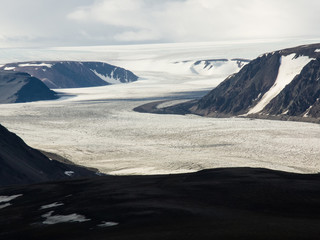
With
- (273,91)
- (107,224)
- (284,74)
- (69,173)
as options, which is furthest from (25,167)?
(284,74)

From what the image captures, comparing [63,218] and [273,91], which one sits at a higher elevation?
[273,91]

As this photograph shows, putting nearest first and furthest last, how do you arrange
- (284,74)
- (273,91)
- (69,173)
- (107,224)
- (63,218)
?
1. (107,224)
2. (63,218)
3. (69,173)
4. (273,91)
5. (284,74)

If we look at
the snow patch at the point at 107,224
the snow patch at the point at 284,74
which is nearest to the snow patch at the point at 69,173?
the snow patch at the point at 107,224

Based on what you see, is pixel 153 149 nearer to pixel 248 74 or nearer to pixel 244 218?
pixel 244 218

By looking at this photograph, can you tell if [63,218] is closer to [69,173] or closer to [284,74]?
[69,173]

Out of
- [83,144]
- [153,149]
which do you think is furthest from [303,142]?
[83,144]

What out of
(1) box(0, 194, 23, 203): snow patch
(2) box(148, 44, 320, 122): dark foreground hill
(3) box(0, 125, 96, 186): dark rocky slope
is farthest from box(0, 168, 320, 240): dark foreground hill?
(2) box(148, 44, 320, 122): dark foreground hill

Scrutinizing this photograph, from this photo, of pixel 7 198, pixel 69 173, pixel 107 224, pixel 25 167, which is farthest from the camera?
pixel 69 173

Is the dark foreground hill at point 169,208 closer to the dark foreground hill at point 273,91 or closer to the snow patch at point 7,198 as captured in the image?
the snow patch at point 7,198
